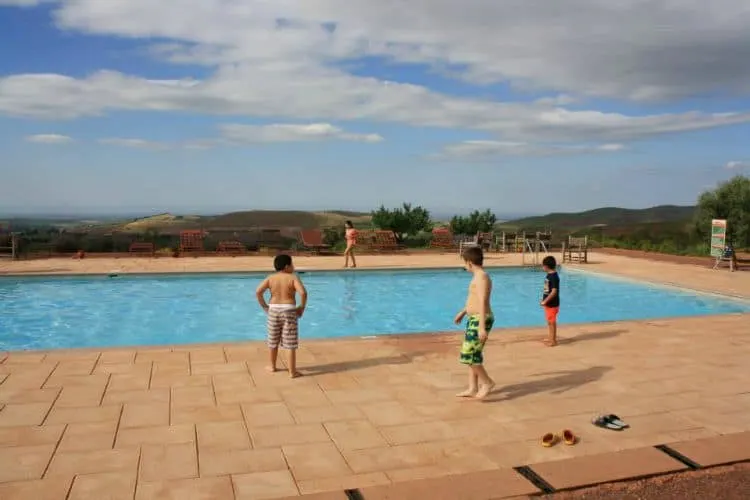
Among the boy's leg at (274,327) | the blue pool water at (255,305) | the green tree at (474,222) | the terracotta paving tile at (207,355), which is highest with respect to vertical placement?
the green tree at (474,222)

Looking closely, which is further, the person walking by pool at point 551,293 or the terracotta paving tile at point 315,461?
the person walking by pool at point 551,293

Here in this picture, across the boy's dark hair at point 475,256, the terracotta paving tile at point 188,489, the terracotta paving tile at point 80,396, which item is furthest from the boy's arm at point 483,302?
the terracotta paving tile at point 80,396

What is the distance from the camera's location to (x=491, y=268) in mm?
17516

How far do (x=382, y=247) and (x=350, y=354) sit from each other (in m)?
14.8

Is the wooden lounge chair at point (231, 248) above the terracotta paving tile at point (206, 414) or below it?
above

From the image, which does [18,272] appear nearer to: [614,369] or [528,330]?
[528,330]

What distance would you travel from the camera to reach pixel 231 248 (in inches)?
773

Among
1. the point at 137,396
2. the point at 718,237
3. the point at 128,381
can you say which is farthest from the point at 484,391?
the point at 718,237

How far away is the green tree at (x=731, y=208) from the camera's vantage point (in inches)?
817

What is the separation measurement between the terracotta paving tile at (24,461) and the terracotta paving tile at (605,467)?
3.24 m

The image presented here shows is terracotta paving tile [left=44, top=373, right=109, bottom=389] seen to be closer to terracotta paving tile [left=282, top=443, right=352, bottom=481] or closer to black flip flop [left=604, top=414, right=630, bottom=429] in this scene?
terracotta paving tile [left=282, top=443, right=352, bottom=481]

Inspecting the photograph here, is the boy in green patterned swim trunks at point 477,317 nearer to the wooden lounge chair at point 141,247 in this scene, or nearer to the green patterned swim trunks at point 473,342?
the green patterned swim trunks at point 473,342

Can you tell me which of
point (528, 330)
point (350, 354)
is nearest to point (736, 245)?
point (528, 330)

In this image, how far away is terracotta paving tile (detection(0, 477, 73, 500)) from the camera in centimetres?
366
